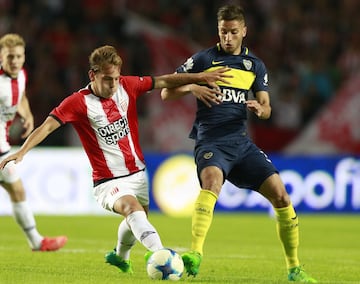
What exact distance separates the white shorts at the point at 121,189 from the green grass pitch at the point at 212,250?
56 centimetres

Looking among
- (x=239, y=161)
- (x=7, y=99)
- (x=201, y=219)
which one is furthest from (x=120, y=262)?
(x=7, y=99)

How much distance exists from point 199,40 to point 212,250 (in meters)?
8.57

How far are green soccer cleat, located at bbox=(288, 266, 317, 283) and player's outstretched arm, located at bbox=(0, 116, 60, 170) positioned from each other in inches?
82.3

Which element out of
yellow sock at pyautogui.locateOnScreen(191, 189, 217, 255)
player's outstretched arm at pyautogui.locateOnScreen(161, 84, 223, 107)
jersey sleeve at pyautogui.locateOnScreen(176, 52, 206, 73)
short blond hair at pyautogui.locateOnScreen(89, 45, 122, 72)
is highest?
short blond hair at pyautogui.locateOnScreen(89, 45, 122, 72)

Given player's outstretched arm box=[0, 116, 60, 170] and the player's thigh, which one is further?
the player's thigh

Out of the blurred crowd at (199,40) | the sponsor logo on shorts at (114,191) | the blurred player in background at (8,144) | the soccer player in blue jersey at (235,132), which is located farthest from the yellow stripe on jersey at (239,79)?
the blurred crowd at (199,40)

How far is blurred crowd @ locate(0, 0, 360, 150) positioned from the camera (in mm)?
17703

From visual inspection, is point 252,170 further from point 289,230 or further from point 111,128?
point 111,128

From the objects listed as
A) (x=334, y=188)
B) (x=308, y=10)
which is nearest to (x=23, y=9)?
(x=308, y=10)

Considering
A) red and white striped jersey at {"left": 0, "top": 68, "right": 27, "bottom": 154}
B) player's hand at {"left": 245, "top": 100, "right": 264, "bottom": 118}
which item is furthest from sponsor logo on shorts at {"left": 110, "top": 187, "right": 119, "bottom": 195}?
red and white striped jersey at {"left": 0, "top": 68, "right": 27, "bottom": 154}

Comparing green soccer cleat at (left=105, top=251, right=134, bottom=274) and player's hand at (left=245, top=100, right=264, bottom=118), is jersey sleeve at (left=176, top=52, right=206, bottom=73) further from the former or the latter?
green soccer cleat at (left=105, top=251, right=134, bottom=274)

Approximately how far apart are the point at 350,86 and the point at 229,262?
8.41 m

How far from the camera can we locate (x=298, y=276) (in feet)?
24.7

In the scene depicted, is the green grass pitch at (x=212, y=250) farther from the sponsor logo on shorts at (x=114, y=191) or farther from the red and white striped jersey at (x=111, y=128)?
the red and white striped jersey at (x=111, y=128)
